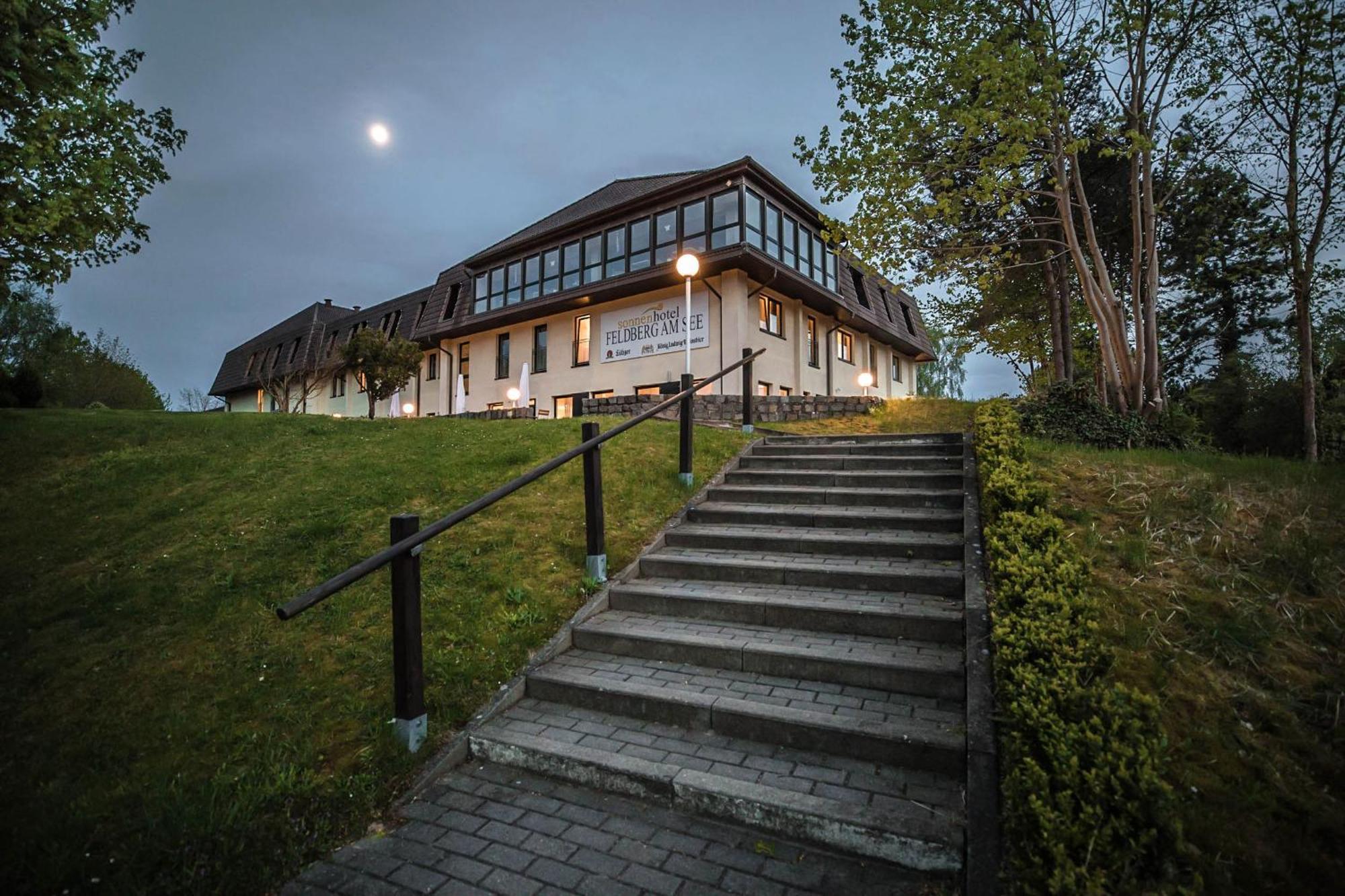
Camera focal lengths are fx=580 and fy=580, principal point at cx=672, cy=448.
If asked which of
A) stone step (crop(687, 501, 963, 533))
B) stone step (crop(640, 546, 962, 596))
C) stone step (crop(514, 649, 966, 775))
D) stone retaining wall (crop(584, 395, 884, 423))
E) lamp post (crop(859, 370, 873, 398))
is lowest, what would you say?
stone step (crop(514, 649, 966, 775))

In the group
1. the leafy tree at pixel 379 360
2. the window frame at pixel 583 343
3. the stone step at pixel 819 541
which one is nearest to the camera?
the stone step at pixel 819 541

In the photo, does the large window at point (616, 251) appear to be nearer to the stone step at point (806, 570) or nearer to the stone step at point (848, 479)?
Result: the stone step at point (848, 479)

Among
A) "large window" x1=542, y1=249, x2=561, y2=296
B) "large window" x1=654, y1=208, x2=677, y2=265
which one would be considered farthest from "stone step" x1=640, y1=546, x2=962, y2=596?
"large window" x1=542, y1=249, x2=561, y2=296

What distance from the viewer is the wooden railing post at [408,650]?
320 cm

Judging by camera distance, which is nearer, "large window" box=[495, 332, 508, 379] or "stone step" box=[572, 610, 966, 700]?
"stone step" box=[572, 610, 966, 700]

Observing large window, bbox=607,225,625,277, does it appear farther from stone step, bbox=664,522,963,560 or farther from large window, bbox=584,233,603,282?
stone step, bbox=664,522,963,560

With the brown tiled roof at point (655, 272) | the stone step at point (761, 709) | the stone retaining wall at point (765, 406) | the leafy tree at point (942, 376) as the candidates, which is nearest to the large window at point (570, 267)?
the brown tiled roof at point (655, 272)

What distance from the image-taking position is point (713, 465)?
731 cm

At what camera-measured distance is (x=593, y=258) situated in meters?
20.2

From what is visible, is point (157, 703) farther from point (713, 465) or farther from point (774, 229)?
point (774, 229)

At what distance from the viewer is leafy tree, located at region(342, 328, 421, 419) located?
62.3 ft

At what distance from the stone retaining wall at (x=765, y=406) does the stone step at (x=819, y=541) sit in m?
6.35

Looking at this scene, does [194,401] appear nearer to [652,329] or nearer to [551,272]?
[551,272]

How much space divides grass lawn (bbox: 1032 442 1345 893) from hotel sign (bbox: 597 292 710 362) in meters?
13.7
